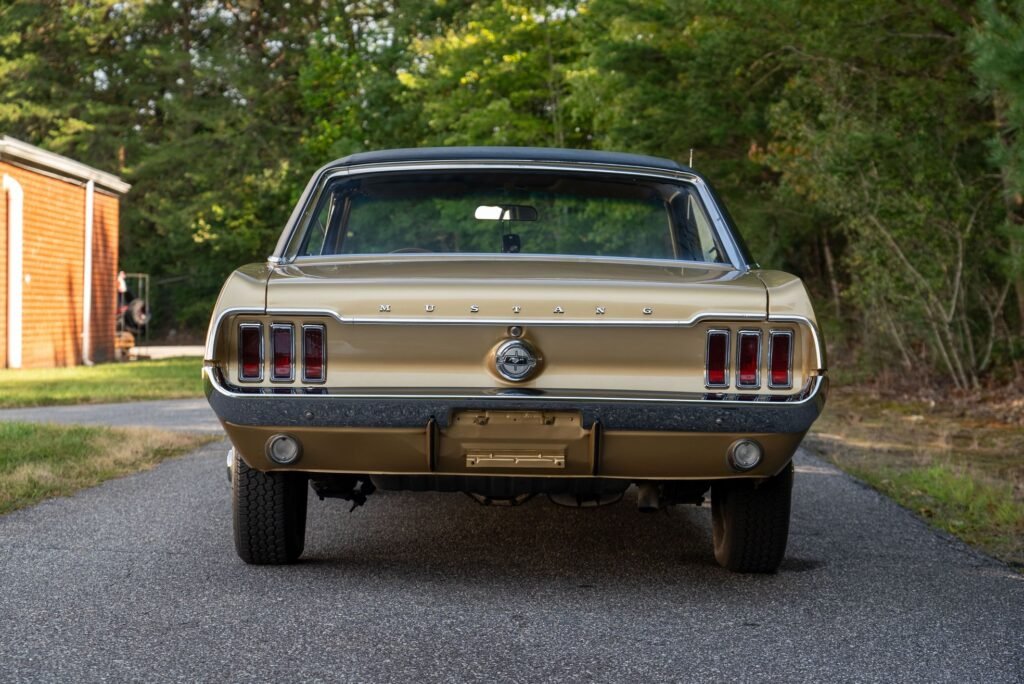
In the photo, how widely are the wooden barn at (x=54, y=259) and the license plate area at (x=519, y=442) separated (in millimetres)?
16276

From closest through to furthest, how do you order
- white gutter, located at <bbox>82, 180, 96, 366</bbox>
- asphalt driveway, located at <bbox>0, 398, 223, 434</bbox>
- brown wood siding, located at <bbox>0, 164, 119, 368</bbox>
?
asphalt driveway, located at <bbox>0, 398, 223, 434</bbox> < brown wood siding, located at <bbox>0, 164, 119, 368</bbox> < white gutter, located at <bbox>82, 180, 96, 366</bbox>

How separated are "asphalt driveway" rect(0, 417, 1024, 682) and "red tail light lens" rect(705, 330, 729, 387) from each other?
0.82m

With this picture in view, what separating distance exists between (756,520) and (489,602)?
1136 millimetres

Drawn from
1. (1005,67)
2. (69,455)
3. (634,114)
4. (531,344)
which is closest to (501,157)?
(531,344)

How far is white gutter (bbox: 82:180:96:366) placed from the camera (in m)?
23.0

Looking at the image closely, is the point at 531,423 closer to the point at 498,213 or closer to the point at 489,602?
the point at 489,602

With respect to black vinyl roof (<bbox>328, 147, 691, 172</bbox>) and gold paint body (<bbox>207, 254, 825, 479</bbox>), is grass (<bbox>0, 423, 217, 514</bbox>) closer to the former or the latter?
black vinyl roof (<bbox>328, 147, 691, 172</bbox>)

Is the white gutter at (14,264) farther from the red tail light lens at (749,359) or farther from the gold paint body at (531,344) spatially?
the red tail light lens at (749,359)

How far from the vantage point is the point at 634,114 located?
19891 mm

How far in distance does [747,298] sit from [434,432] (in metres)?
1.18

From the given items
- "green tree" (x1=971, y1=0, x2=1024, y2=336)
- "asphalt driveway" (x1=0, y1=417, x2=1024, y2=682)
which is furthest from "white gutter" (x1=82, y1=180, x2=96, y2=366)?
"green tree" (x1=971, y1=0, x2=1024, y2=336)

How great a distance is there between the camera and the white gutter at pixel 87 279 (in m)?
23.0

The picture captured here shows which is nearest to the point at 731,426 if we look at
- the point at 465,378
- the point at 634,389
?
the point at 634,389

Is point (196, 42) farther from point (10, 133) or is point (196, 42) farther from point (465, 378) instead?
point (465, 378)
